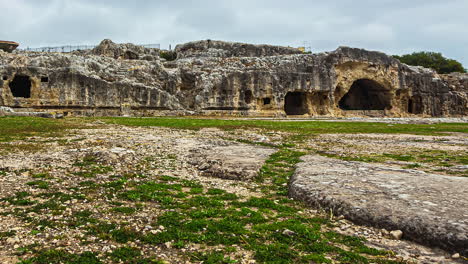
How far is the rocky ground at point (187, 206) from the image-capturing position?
4727mm

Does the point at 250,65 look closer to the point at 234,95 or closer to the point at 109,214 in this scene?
the point at 234,95

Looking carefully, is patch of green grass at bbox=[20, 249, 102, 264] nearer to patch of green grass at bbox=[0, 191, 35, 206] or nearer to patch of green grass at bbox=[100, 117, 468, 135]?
patch of green grass at bbox=[0, 191, 35, 206]

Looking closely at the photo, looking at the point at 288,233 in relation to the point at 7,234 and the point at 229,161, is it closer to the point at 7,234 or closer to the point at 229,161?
the point at 7,234

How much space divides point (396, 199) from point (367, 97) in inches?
2801

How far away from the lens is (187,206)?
680 centimetres

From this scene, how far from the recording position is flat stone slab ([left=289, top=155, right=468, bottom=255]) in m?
5.04

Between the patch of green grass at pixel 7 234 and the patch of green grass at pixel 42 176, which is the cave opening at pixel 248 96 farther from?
the patch of green grass at pixel 7 234

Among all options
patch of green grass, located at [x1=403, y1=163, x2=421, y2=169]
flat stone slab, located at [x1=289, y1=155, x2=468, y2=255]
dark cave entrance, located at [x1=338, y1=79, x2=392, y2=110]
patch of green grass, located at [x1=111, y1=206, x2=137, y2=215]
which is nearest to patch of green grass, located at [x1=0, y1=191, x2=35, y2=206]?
patch of green grass, located at [x1=111, y1=206, x2=137, y2=215]

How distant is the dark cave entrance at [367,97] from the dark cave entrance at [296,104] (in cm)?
1619

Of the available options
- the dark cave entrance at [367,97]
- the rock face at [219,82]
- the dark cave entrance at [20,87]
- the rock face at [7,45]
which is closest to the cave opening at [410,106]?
the rock face at [219,82]

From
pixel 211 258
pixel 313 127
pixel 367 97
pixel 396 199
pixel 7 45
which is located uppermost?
pixel 7 45

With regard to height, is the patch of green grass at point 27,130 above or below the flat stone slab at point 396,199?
above

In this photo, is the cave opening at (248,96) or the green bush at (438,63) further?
the green bush at (438,63)

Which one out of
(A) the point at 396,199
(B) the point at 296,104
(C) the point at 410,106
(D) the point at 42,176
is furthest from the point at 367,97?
(D) the point at 42,176
